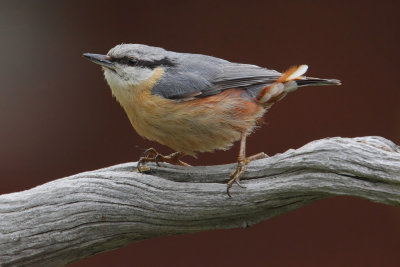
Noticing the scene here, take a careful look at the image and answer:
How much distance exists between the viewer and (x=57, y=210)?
3557 millimetres

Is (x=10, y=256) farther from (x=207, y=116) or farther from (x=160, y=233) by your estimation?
(x=207, y=116)

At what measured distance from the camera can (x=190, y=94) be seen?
3.67 meters

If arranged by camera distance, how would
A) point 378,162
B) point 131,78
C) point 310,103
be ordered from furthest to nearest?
point 310,103 < point 131,78 < point 378,162

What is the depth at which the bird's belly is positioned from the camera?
11.8ft

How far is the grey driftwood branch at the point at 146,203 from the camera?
3311mm

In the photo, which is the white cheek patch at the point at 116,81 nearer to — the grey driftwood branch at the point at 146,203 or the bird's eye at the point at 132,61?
the bird's eye at the point at 132,61

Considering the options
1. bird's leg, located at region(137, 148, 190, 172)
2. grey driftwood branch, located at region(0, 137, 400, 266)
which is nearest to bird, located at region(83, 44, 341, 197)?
bird's leg, located at region(137, 148, 190, 172)

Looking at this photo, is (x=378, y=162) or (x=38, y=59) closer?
(x=378, y=162)

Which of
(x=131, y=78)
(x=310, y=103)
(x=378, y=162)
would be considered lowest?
(x=378, y=162)

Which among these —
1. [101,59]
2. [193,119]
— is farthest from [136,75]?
[193,119]

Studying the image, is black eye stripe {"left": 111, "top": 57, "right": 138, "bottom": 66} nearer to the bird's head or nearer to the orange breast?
the bird's head

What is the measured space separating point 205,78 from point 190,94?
165 mm

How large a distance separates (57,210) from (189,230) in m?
0.71

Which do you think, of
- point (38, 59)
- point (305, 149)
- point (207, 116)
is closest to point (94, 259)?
point (38, 59)
